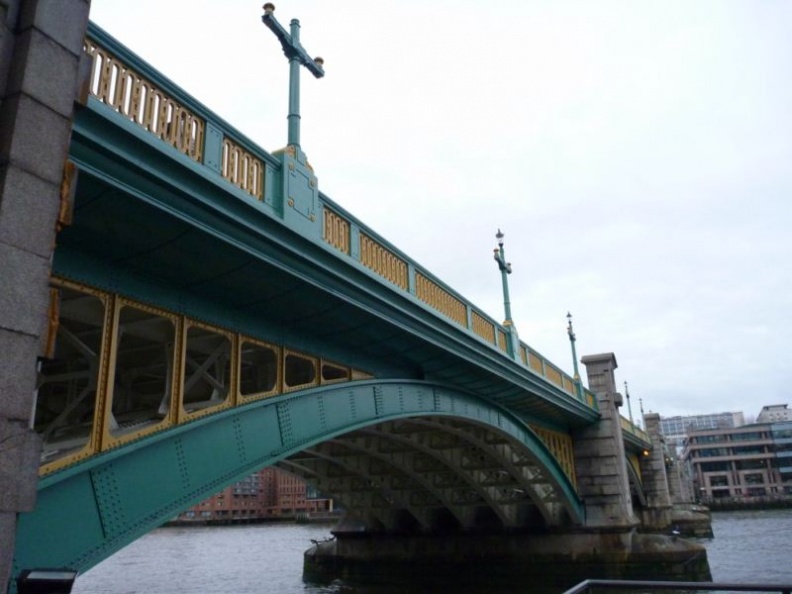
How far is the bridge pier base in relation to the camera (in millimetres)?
28125

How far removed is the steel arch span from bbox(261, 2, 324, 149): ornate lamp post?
4129 millimetres

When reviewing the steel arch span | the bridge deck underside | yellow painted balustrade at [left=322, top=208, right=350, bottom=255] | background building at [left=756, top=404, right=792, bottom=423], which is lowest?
the steel arch span

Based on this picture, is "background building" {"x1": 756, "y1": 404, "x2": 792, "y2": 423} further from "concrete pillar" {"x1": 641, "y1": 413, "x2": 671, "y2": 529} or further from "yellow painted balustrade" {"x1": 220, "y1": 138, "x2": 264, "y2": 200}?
"yellow painted balustrade" {"x1": 220, "y1": 138, "x2": 264, "y2": 200}

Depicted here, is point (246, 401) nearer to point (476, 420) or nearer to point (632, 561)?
point (476, 420)

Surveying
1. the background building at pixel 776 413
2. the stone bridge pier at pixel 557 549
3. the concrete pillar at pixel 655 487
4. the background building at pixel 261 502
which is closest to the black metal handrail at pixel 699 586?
the stone bridge pier at pixel 557 549

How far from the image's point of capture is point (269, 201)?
376 inches

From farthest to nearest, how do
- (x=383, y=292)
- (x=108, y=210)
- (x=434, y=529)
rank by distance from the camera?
1. (x=434, y=529)
2. (x=383, y=292)
3. (x=108, y=210)

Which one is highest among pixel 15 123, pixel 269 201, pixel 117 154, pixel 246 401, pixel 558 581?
pixel 269 201

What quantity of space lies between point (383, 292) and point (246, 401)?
3278 mm

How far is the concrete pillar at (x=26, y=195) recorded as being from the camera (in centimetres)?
488

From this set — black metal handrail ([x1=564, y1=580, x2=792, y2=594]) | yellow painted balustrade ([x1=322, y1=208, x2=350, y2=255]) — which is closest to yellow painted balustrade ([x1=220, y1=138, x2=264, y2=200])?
yellow painted balustrade ([x1=322, y1=208, x2=350, y2=255])

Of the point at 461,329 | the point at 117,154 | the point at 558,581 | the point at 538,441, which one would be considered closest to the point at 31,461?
the point at 117,154

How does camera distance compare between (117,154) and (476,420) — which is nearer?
(117,154)

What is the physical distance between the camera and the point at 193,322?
9.47 meters
